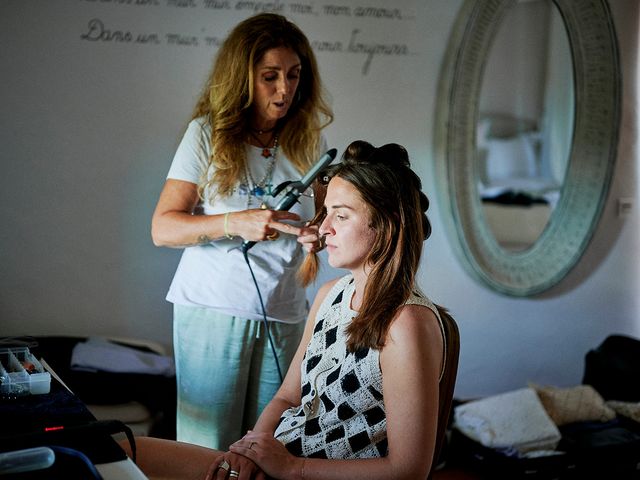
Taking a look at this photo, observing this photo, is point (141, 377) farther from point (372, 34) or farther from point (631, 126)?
point (631, 126)

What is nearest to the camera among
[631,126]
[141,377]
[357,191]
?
[357,191]

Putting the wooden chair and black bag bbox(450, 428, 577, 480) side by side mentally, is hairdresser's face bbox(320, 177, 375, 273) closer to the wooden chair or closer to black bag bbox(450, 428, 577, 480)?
the wooden chair

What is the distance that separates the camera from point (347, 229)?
1.58m

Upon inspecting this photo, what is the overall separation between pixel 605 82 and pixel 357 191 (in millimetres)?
2304

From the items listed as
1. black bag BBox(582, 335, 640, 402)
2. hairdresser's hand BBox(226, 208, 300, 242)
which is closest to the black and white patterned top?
hairdresser's hand BBox(226, 208, 300, 242)

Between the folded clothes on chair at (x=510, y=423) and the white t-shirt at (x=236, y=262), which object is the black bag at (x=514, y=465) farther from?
the white t-shirt at (x=236, y=262)

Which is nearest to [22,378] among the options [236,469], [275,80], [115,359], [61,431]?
[61,431]

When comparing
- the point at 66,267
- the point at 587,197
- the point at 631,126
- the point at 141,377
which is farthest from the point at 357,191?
the point at 631,126

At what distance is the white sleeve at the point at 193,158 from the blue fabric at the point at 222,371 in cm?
33

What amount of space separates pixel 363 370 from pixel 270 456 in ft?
0.77

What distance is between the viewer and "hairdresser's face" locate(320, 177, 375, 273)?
1.57 metres

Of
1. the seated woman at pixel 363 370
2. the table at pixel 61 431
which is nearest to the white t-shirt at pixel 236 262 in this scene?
the seated woman at pixel 363 370

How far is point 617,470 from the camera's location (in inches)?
114

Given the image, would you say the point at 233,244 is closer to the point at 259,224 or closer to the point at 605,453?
the point at 259,224
